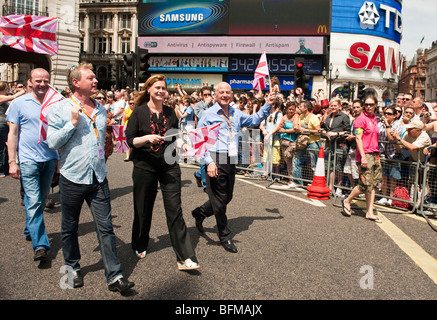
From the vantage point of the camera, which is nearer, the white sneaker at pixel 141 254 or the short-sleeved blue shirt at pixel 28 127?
the white sneaker at pixel 141 254

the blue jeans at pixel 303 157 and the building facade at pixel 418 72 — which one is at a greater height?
the building facade at pixel 418 72

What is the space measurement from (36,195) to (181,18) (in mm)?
49585

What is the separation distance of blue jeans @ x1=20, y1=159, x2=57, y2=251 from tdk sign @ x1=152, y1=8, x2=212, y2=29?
4805 centimetres

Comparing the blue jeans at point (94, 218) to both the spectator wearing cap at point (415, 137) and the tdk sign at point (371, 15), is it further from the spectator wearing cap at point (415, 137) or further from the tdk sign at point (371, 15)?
the tdk sign at point (371, 15)

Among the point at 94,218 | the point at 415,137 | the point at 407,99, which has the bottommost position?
the point at 94,218


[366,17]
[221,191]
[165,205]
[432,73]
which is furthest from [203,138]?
[432,73]

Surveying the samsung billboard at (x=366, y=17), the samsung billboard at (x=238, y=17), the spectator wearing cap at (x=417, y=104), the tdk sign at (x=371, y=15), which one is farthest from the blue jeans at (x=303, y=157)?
the tdk sign at (x=371, y=15)

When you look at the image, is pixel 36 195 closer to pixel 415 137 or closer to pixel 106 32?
pixel 415 137

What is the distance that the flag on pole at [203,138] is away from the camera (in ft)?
15.1

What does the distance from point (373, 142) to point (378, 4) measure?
166ft

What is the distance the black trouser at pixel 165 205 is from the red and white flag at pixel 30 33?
5.22m

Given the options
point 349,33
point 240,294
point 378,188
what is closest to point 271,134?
point 378,188

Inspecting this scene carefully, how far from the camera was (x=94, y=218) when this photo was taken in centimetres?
362

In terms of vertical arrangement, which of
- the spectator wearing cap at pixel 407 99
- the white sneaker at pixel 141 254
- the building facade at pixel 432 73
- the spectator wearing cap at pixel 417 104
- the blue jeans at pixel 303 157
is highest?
the building facade at pixel 432 73
